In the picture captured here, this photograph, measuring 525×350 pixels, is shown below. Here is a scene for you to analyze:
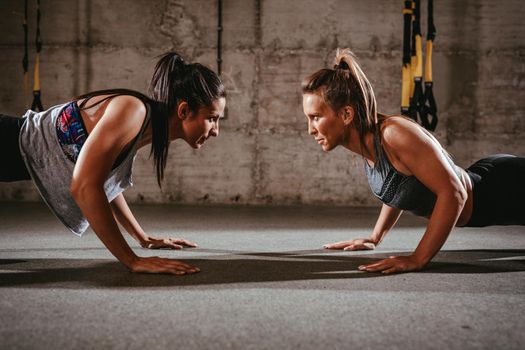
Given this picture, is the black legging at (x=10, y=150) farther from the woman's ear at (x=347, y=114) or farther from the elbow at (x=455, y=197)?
the elbow at (x=455, y=197)

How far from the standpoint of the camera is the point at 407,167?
1.36 meters

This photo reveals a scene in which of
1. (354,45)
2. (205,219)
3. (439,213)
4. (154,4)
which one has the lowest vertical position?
(205,219)

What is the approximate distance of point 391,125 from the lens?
1361mm

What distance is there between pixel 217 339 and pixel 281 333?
0.39 feet

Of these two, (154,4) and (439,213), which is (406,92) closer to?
(439,213)

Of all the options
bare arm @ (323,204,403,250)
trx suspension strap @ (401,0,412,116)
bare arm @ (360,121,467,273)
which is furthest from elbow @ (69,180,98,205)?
trx suspension strap @ (401,0,412,116)

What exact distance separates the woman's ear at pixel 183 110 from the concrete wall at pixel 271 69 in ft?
6.54

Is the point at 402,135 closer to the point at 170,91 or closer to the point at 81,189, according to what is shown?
the point at 170,91

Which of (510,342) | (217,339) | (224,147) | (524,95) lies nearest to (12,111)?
(224,147)

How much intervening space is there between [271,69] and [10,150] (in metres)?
2.35

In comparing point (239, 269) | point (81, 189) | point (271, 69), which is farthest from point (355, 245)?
point (271, 69)

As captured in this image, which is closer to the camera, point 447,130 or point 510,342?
point 510,342

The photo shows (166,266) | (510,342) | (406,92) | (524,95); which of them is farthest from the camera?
(524,95)

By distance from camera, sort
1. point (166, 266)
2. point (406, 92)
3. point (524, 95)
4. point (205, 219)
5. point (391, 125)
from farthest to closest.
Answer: point (524, 95) → point (205, 219) → point (406, 92) → point (391, 125) → point (166, 266)
